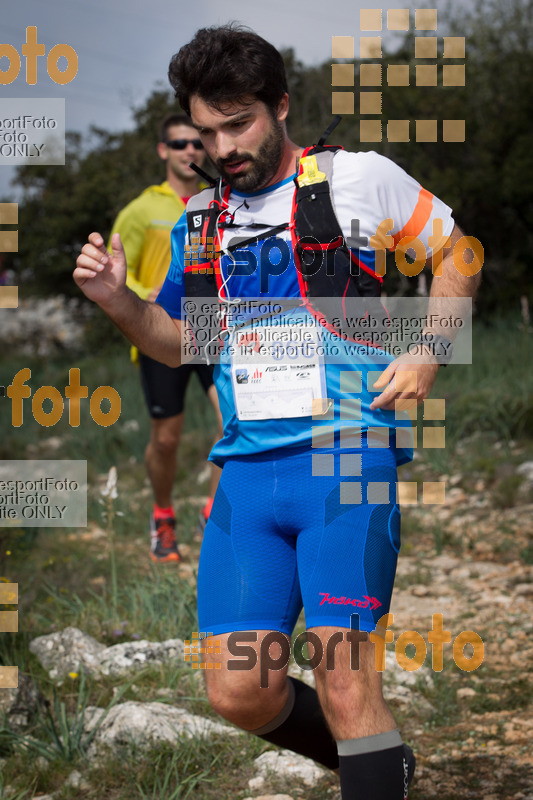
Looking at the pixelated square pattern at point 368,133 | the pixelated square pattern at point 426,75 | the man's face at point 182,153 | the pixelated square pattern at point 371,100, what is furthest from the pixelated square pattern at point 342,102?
the man's face at point 182,153

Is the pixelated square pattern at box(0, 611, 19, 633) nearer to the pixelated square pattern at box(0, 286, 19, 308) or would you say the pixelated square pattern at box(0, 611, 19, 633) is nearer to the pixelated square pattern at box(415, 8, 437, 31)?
the pixelated square pattern at box(0, 286, 19, 308)

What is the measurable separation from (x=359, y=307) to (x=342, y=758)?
3.41ft

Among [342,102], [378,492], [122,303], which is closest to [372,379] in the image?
[378,492]

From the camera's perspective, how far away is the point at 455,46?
12.4 meters

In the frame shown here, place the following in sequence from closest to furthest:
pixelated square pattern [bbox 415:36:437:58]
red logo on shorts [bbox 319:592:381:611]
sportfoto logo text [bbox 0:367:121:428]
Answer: red logo on shorts [bbox 319:592:381:611] < sportfoto logo text [bbox 0:367:121:428] < pixelated square pattern [bbox 415:36:437:58]

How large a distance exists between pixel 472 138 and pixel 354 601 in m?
10.9

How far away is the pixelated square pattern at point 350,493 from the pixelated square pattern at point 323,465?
0.05 m

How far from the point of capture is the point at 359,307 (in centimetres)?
219

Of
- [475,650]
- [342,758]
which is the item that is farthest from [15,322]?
[342,758]

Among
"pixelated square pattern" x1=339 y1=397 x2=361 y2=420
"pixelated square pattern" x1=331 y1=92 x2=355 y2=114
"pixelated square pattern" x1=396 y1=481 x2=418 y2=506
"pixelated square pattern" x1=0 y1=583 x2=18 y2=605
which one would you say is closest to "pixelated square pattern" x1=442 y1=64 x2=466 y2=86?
"pixelated square pattern" x1=331 y1=92 x2=355 y2=114

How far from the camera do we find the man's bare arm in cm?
224

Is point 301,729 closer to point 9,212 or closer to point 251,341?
point 251,341

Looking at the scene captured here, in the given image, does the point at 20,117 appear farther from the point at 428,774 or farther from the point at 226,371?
the point at 428,774

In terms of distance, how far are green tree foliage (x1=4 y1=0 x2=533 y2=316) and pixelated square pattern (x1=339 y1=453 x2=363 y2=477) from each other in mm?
7941
